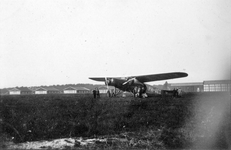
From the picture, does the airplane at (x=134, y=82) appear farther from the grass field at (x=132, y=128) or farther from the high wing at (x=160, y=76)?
the grass field at (x=132, y=128)

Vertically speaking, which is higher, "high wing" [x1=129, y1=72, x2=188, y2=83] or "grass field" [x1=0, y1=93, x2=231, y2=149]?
"high wing" [x1=129, y1=72, x2=188, y2=83]

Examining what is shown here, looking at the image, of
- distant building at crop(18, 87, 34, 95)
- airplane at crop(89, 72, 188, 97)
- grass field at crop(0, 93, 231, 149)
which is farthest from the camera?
distant building at crop(18, 87, 34, 95)

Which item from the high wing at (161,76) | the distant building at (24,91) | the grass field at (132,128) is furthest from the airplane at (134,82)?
the distant building at (24,91)

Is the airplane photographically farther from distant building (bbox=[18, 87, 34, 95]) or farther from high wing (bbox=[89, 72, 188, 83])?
distant building (bbox=[18, 87, 34, 95])

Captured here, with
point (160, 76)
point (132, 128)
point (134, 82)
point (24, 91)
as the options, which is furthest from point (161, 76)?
point (24, 91)

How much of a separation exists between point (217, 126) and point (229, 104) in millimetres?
2856

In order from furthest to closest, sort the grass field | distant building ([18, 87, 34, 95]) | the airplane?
distant building ([18, 87, 34, 95])
the airplane
the grass field

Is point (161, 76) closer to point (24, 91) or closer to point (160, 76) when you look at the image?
point (160, 76)

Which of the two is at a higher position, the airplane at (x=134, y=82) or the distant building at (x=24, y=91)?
the airplane at (x=134, y=82)

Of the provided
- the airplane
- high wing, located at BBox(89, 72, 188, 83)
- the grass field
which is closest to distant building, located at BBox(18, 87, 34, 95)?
the airplane

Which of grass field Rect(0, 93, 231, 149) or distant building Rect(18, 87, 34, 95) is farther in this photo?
distant building Rect(18, 87, 34, 95)

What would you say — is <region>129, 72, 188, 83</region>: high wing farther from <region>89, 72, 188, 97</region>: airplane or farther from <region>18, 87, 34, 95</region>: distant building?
<region>18, 87, 34, 95</region>: distant building

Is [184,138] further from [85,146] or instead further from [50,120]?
[50,120]

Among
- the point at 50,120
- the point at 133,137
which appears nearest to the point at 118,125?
the point at 133,137
